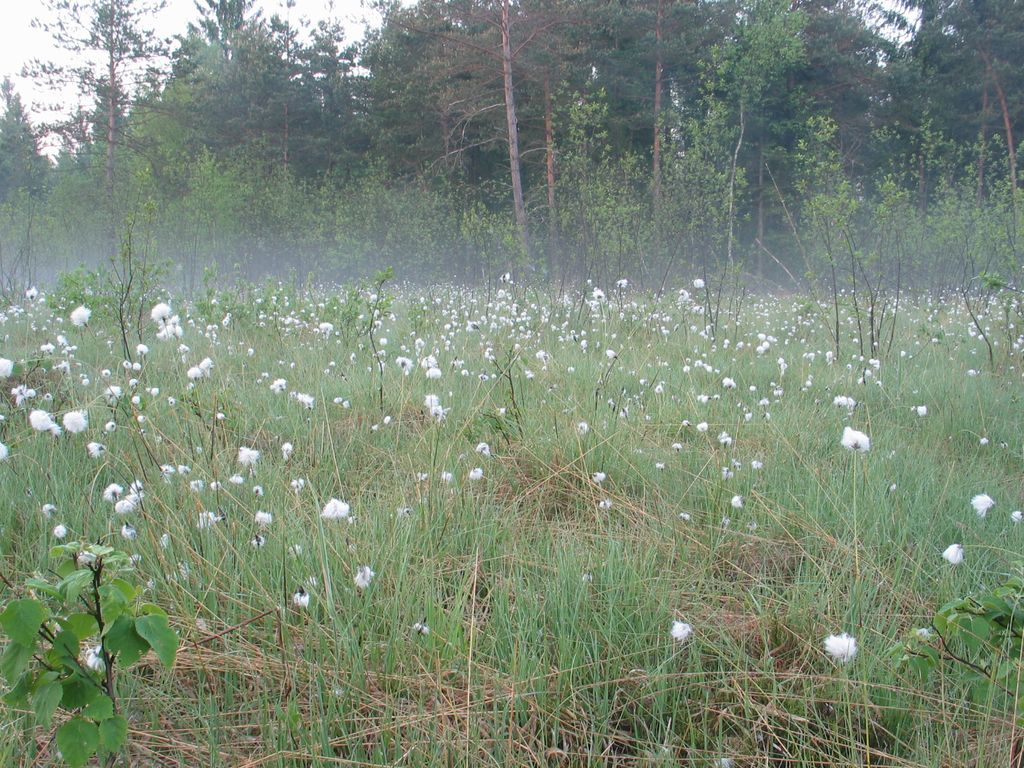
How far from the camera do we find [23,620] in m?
1.13

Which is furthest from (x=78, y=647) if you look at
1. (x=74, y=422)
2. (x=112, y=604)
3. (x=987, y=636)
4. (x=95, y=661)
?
(x=987, y=636)

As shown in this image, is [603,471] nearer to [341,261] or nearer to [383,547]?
[383,547]

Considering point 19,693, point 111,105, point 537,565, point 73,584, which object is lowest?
point 537,565

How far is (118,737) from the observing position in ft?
4.09

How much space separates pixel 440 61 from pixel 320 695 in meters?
22.3

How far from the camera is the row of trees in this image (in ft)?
68.4

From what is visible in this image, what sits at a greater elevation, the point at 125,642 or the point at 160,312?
the point at 160,312

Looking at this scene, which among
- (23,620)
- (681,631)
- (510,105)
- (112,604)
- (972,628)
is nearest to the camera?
(23,620)

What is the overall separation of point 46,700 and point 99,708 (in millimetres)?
85

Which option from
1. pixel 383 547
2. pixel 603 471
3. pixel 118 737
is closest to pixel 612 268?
pixel 603 471

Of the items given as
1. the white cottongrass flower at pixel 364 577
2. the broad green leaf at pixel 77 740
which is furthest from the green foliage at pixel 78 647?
the white cottongrass flower at pixel 364 577

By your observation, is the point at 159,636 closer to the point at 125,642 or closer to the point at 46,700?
the point at 125,642

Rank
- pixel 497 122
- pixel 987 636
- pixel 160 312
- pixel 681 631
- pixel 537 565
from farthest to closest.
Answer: pixel 497 122 → pixel 160 312 → pixel 537 565 → pixel 681 631 → pixel 987 636

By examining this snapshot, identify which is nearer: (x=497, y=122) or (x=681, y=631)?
(x=681, y=631)
